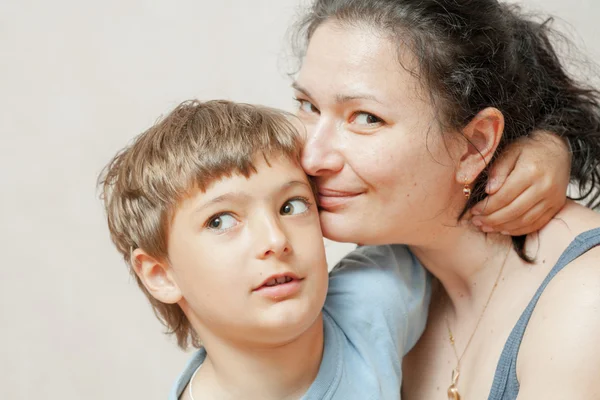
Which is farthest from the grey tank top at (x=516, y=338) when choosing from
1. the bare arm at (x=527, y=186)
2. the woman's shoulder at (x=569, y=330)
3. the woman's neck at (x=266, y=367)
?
the woman's neck at (x=266, y=367)

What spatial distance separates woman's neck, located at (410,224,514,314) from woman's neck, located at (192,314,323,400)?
327 mm

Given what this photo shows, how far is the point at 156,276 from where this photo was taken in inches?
69.8

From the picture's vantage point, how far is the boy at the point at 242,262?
1.64 metres

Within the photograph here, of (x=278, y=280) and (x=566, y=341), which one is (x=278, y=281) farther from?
(x=566, y=341)

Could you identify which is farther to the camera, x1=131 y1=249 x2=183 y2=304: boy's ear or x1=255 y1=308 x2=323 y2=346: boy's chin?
x1=131 y1=249 x2=183 y2=304: boy's ear

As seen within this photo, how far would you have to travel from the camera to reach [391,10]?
5.99ft

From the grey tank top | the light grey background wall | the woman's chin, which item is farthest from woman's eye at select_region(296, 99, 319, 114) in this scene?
the light grey background wall

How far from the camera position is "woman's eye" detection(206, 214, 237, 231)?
165 cm

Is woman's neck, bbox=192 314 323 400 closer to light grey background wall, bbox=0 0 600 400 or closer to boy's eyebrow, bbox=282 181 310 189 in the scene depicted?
boy's eyebrow, bbox=282 181 310 189

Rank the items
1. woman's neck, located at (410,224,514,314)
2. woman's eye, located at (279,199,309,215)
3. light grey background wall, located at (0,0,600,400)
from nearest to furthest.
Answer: woman's eye, located at (279,199,309,215) < woman's neck, located at (410,224,514,314) < light grey background wall, located at (0,0,600,400)

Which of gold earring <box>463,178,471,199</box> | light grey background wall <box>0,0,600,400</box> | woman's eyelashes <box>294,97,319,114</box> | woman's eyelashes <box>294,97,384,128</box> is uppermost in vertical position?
woman's eyelashes <box>294,97,384,128</box>

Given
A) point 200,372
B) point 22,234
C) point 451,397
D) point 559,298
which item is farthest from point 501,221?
point 22,234

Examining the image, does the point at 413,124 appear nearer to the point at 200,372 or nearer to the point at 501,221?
the point at 501,221

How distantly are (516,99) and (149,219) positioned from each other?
2.49 ft
